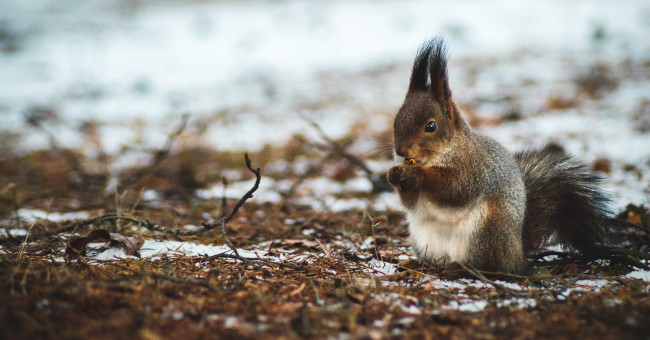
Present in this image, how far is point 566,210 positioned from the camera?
2.00m

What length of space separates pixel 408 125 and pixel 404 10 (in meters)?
11.2

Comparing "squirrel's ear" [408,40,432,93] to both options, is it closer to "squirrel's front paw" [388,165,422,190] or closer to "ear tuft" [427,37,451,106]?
"ear tuft" [427,37,451,106]

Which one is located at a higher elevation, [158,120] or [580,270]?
[158,120]

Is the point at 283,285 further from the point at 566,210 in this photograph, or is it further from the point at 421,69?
the point at 566,210

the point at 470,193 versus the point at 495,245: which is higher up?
the point at 470,193

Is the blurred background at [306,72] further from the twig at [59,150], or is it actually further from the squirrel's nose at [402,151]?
the squirrel's nose at [402,151]

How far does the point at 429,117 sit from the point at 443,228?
45cm

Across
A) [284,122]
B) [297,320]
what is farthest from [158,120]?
[297,320]

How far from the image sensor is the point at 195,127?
571 cm

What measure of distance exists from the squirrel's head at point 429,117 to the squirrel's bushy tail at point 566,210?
1.55 ft

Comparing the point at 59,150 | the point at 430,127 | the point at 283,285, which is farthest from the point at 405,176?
the point at 59,150

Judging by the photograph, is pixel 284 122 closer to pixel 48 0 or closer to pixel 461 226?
pixel 461 226

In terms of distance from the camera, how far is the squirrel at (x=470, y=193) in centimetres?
178

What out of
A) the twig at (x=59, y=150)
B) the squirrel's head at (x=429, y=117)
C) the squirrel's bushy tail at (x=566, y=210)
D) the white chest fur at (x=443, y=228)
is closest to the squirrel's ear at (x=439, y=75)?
the squirrel's head at (x=429, y=117)
